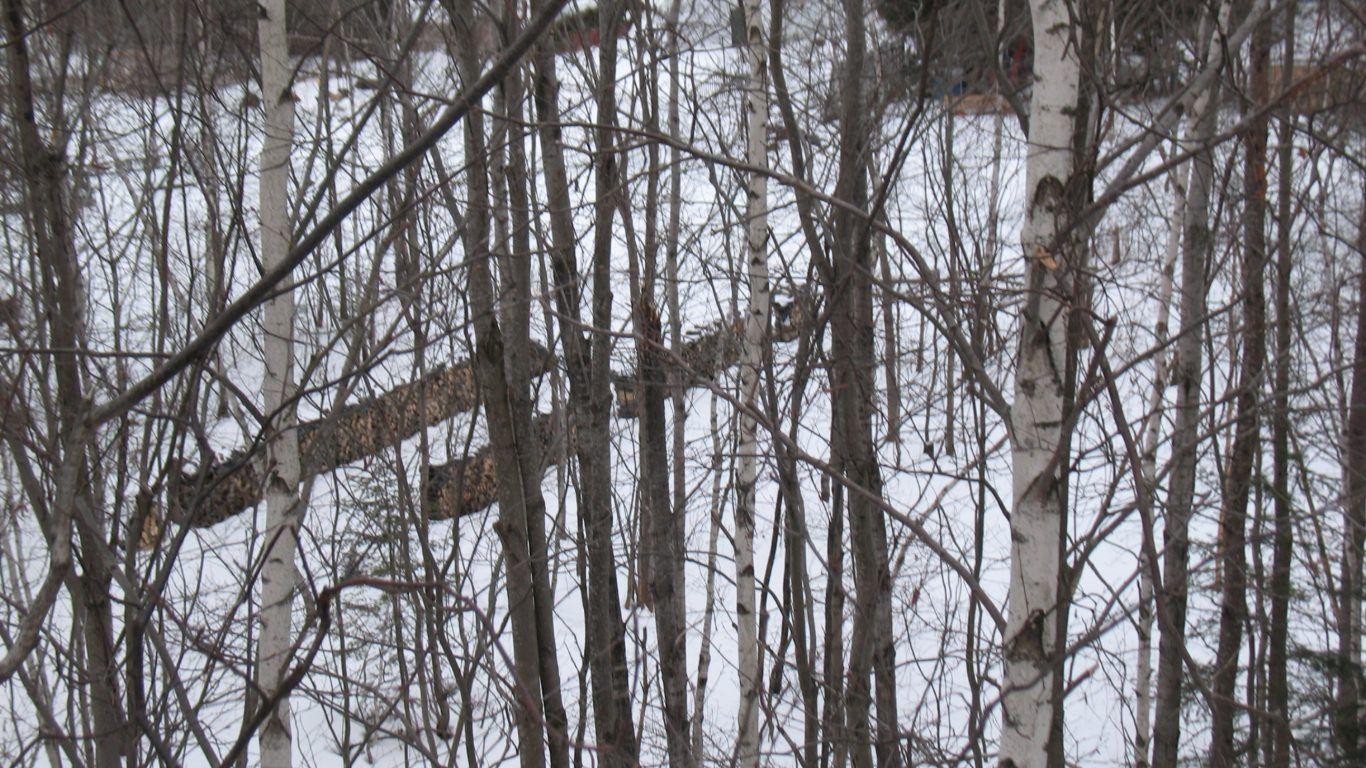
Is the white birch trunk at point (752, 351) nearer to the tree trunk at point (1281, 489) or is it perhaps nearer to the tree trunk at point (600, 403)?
the tree trunk at point (600, 403)

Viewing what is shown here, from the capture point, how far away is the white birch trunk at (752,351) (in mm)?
5879

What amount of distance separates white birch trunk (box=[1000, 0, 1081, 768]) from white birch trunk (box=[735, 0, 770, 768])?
2.85 metres

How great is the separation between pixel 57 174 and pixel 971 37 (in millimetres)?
7437

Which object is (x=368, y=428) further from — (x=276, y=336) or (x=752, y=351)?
(x=276, y=336)

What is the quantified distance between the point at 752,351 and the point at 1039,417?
3357 mm

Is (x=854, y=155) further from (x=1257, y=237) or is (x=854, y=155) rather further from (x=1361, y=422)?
(x=1361, y=422)

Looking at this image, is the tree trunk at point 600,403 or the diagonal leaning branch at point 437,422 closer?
the tree trunk at point 600,403

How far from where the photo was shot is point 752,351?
239 inches

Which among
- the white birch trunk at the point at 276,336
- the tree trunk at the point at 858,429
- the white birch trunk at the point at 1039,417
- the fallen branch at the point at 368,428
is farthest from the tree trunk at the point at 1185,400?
the white birch trunk at the point at 276,336

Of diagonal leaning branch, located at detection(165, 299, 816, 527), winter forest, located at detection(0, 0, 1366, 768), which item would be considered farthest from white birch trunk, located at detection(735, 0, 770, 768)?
diagonal leaning branch, located at detection(165, 299, 816, 527)

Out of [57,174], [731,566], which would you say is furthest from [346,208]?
[731,566]

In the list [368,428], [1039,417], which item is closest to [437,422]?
[368,428]

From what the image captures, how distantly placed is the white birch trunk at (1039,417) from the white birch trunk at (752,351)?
2.85 meters

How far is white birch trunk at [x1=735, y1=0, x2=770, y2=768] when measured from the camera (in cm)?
588
